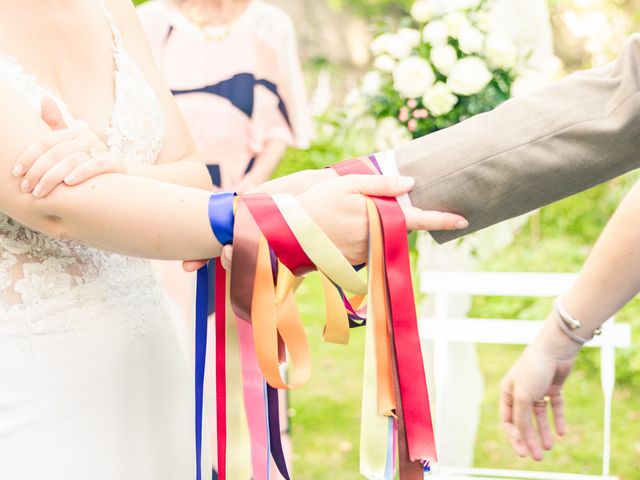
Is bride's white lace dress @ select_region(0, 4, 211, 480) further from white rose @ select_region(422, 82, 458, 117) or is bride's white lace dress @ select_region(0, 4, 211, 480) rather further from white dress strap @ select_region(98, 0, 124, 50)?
white rose @ select_region(422, 82, 458, 117)

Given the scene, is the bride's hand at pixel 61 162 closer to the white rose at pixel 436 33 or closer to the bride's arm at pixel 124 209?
the bride's arm at pixel 124 209

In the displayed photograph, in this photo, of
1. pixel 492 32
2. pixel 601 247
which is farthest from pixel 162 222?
pixel 492 32

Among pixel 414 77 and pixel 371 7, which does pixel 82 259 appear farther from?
pixel 371 7

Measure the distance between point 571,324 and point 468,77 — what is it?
5.28 ft

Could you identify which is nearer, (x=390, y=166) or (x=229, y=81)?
(x=390, y=166)

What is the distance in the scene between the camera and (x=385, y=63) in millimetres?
3287

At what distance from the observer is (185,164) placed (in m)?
1.82

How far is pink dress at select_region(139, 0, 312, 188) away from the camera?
356cm

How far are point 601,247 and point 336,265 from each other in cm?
53

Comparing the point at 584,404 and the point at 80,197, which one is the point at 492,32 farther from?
the point at 584,404

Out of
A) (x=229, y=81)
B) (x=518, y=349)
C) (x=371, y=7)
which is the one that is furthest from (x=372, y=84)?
(x=371, y=7)

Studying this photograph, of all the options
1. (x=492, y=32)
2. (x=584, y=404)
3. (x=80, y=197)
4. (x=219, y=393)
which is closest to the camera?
(x=80, y=197)

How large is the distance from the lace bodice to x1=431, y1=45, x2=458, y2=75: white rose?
1608mm

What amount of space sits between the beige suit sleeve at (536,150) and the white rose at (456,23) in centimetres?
165
